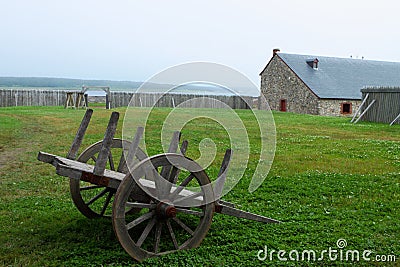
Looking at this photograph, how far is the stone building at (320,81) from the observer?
141ft

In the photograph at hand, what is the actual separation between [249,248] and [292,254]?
A: 559mm

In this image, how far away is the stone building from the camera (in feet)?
141

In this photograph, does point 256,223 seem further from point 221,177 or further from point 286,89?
point 286,89

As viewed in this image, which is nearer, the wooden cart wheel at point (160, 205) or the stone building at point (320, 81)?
the wooden cart wheel at point (160, 205)

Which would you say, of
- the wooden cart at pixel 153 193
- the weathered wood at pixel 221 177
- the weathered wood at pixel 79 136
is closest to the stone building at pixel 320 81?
the weathered wood at pixel 221 177

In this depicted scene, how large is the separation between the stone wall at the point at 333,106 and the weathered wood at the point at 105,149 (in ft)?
127

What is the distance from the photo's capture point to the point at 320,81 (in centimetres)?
4462

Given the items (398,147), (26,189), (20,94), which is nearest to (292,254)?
(26,189)

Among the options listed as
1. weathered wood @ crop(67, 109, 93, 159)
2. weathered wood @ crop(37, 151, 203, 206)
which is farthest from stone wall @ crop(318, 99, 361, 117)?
weathered wood @ crop(37, 151, 203, 206)

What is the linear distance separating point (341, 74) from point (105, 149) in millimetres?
45005

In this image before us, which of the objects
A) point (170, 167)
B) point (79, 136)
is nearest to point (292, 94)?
point (79, 136)

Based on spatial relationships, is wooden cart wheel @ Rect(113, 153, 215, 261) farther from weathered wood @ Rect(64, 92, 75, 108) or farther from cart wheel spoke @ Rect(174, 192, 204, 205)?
weathered wood @ Rect(64, 92, 75, 108)

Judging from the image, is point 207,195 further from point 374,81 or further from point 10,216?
point 374,81

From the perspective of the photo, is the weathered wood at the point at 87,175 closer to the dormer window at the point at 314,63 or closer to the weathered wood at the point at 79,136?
the weathered wood at the point at 79,136
